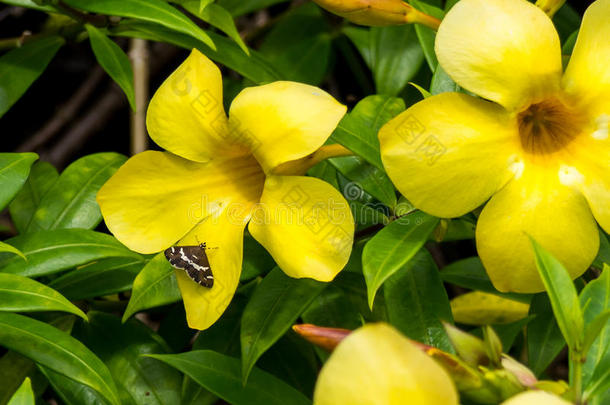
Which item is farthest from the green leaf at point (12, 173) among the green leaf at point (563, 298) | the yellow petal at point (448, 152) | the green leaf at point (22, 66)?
the green leaf at point (563, 298)

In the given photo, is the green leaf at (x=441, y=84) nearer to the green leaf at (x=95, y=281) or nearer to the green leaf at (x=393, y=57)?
the green leaf at (x=393, y=57)

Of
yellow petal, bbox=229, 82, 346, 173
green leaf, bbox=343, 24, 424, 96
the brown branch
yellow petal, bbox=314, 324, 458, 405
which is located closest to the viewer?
yellow petal, bbox=314, 324, 458, 405

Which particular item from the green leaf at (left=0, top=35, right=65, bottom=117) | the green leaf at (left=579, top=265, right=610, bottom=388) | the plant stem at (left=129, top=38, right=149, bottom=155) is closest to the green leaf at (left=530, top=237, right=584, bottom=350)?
the green leaf at (left=579, top=265, right=610, bottom=388)

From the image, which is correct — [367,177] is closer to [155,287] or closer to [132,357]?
[155,287]

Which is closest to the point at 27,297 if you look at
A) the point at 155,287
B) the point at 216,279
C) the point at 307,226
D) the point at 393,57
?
the point at 155,287

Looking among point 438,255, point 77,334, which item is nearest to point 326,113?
point 77,334

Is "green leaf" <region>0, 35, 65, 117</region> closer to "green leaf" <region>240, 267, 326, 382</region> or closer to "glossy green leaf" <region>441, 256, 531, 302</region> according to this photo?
"green leaf" <region>240, 267, 326, 382</region>

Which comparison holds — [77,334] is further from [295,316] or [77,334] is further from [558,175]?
[558,175]
